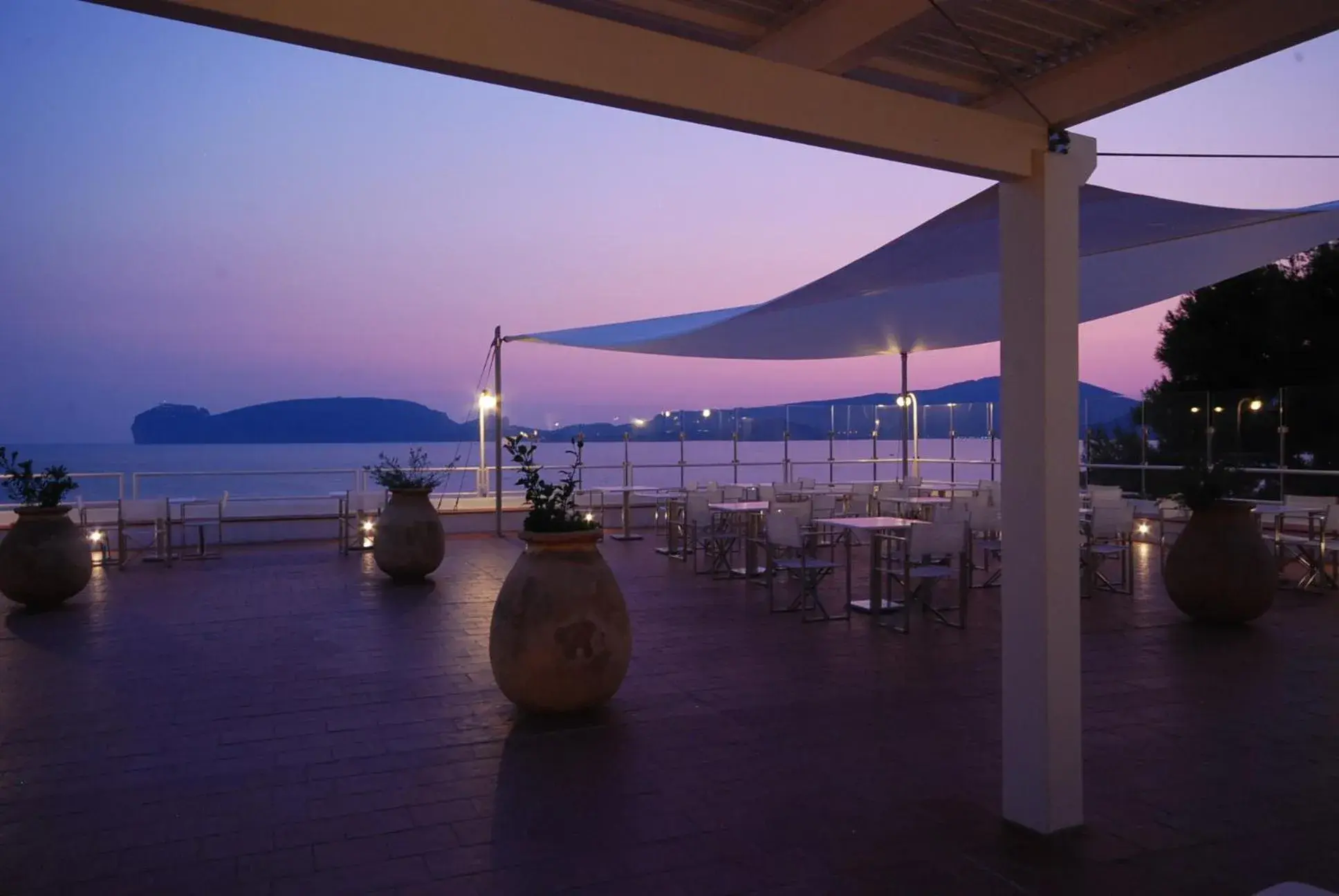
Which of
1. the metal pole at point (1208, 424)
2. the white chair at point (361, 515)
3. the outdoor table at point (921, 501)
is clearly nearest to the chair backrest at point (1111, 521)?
the outdoor table at point (921, 501)

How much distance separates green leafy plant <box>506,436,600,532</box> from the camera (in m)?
5.07

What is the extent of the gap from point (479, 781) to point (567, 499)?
1701mm

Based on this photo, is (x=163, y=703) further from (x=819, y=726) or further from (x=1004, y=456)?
(x=1004, y=456)

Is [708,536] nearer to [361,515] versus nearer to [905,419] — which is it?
[361,515]

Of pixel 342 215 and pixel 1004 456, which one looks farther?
pixel 342 215

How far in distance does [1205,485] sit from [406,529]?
699 centimetres

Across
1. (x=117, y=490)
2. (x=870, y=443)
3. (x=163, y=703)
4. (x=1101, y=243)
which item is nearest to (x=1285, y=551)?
(x=1101, y=243)

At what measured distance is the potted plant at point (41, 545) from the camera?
25.9 feet

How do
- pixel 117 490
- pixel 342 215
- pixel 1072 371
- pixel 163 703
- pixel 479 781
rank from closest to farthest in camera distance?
1. pixel 1072 371
2. pixel 479 781
3. pixel 163 703
4. pixel 117 490
5. pixel 342 215

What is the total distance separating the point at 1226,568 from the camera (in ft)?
22.8

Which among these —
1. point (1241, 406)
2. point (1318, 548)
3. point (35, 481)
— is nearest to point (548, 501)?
point (35, 481)

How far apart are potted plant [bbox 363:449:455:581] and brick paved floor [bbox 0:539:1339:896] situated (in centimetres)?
188

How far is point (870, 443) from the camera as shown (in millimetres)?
16578

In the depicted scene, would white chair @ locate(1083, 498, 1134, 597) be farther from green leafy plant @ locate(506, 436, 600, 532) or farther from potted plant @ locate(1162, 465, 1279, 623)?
green leafy plant @ locate(506, 436, 600, 532)
